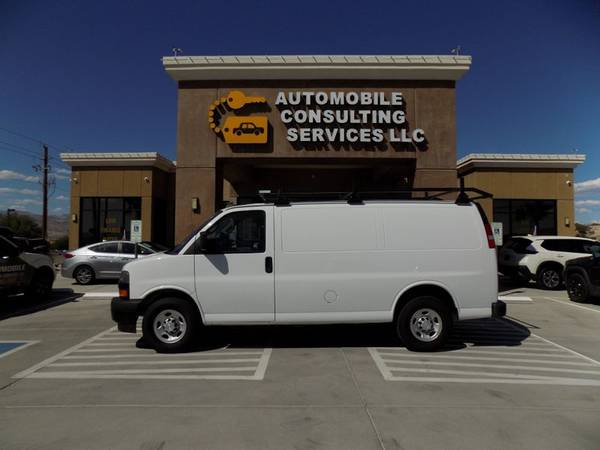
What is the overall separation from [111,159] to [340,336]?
20238 mm

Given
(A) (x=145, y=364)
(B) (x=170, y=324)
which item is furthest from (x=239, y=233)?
(A) (x=145, y=364)

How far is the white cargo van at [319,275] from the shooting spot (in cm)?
608

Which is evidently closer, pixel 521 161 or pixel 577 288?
pixel 577 288

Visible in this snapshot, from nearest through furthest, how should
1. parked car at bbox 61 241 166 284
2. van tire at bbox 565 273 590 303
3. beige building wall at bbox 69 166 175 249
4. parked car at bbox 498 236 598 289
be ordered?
van tire at bbox 565 273 590 303, parked car at bbox 498 236 598 289, parked car at bbox 61 241 166 284, beige building wall at bbox 69 166 175 249

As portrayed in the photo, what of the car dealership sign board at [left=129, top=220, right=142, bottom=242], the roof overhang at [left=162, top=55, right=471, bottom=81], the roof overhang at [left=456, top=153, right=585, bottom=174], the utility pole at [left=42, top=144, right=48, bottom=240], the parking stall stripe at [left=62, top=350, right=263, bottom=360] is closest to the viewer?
the parking stall stripe at [left=62, top=350, right=263, bottom=360]

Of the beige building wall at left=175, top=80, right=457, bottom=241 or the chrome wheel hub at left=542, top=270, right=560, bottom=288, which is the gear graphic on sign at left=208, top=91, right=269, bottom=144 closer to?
the beige building wall at left=175, top=80, right=457, bottom=241

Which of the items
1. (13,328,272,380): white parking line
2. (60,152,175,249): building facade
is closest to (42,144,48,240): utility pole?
(60,152,175,249): building facade

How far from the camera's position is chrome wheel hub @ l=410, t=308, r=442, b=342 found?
617cm

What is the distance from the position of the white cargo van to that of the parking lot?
1.73 feet

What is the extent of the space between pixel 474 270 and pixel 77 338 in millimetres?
6485

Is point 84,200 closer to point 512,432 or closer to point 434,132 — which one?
point 434,132

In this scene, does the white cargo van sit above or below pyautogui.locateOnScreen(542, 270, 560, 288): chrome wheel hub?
above

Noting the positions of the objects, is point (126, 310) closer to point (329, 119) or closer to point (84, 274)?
point (329, 119)

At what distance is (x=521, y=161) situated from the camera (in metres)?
21.8
